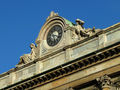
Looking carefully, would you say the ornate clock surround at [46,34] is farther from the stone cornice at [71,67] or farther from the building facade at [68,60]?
the stone cornice at [71,67]

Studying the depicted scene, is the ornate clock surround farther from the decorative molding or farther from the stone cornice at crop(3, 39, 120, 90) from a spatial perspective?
the decorative molding

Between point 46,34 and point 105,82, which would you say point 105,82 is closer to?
point 105,82

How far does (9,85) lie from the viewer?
41.9m

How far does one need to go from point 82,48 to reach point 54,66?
3.38 m

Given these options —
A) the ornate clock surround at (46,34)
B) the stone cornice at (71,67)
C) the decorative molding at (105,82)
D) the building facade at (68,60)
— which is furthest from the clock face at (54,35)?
the decorative molding at (105,82)

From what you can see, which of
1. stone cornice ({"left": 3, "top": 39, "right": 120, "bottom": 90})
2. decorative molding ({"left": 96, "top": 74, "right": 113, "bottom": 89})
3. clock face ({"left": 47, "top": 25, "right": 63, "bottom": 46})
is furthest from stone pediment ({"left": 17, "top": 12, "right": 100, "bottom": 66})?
decorative molding ({"left": 96, "top": 74, "right": 113, "bottom": 89})

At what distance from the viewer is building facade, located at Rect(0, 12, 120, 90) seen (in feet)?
114

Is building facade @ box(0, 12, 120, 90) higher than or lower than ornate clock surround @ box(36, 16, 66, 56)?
lower

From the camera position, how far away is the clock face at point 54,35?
4109 cm

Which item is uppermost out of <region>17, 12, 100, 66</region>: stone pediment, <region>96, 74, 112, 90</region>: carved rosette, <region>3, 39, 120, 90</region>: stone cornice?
<region>17, 12, 100, 66</region>: stone pediment

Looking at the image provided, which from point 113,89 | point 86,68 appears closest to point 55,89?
point 86,68

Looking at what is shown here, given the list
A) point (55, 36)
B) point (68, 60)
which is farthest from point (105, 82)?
point (55, 36)

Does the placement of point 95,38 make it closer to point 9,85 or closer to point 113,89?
point 113,89

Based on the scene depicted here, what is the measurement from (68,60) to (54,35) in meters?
4.23
